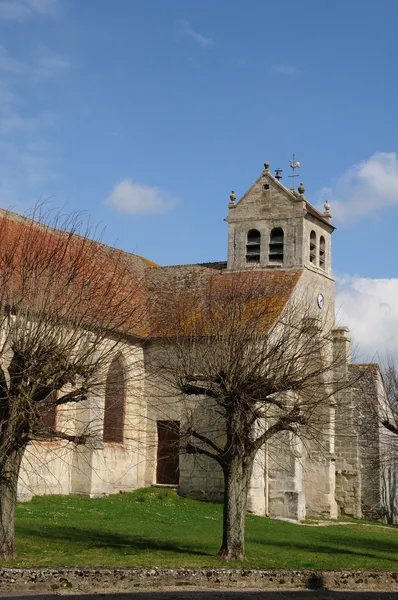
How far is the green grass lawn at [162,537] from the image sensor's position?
1440cm

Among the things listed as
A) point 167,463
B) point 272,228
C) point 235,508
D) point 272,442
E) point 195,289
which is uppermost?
point 272,228

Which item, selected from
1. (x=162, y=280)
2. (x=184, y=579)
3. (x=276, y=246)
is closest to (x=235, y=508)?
(x=184, y=579)

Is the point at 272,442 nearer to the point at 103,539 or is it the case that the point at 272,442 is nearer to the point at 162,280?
the point at 162,280

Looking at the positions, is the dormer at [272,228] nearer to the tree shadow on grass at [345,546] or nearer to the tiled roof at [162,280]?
the tiled roof at [162,280]

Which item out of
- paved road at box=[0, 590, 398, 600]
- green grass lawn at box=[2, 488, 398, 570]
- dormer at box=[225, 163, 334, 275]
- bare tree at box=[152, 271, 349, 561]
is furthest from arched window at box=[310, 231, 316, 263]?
paved road at box=[0, 590, 398, 600]

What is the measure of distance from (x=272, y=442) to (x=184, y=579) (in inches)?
511

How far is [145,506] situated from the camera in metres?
23.0

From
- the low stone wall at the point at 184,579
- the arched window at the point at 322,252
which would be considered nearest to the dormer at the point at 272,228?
the arched window at the point at 322,252

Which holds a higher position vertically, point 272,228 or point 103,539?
point 272,228

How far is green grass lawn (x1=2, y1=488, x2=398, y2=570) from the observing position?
1440 centimetres

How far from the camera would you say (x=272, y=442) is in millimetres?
25578

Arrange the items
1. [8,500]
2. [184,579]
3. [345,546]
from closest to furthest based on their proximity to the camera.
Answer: [184,579], [8,500], [345,546]

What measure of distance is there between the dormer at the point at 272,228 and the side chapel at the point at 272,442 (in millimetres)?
41

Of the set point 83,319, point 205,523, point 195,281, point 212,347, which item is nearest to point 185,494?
point 205,523
